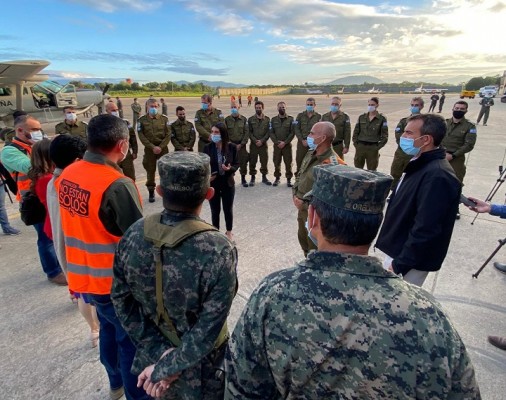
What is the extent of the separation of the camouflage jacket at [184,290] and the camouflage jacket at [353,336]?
1.24 feet

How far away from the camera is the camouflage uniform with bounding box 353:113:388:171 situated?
6652 millimetres

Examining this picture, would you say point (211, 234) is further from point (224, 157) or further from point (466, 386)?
point (224, 157)

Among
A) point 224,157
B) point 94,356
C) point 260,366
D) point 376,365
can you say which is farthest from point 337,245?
point 224,157

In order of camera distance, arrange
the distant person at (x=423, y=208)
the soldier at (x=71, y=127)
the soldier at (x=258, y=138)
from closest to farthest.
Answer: the distant person at (x=423, y=208) < the soldier at (x=71, y=127) < the soldier at (x=258, y=138)

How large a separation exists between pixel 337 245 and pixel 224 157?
3480 mm

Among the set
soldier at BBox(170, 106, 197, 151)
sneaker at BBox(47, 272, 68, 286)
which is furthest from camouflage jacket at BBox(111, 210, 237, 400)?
soldier at BBox(170, 106, 197, 151)

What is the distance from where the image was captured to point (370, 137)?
264 inches

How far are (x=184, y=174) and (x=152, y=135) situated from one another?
5.50 meters

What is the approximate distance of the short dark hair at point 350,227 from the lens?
3.18 ft

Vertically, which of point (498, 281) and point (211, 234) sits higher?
point (211, 234)

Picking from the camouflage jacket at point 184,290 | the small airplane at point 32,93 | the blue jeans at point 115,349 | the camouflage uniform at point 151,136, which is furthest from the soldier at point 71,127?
the small airplane at point 32,93

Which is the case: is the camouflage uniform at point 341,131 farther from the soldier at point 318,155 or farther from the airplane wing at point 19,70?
the airplane wing at point 19,70

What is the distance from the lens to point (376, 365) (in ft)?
2.83

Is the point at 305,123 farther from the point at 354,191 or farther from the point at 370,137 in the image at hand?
the point at 354,191
